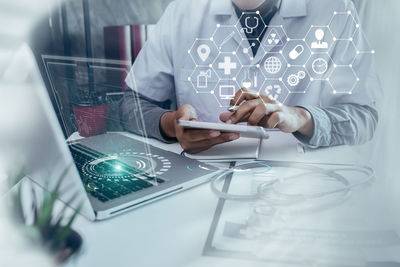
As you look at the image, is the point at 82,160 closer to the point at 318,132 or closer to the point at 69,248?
the point at 69,248

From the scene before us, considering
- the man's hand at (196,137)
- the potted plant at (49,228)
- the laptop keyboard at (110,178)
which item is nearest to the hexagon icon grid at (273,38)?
the man's hand at (196,137)

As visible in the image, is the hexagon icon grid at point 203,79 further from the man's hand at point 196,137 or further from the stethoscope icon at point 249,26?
the man's hand at point 196,137

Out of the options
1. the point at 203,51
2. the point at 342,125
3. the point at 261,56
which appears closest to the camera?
the point at 342,125

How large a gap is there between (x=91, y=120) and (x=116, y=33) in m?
0.53

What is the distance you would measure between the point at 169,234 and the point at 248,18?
93 cm

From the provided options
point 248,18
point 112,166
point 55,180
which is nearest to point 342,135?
point 248,18

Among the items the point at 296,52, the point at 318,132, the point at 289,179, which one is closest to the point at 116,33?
the point at 296,52

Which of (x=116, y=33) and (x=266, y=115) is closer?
(x=266, y=115)

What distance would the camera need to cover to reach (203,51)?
126 centimetres

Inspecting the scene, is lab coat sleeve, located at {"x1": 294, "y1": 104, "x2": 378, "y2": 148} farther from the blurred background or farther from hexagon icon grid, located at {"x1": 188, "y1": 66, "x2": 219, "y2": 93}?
hexagon icon grid, located at {"x1": 188, "y1": 66, "x2": 219, "y2": 93}

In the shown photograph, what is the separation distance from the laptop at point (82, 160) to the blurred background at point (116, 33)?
0.20m

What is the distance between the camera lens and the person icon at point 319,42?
1166 millimetres

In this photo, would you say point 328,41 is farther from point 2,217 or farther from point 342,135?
point 2,217

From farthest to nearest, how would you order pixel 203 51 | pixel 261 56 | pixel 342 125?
pixel 203 51 < pixel 261 56 < pixel 342 125
